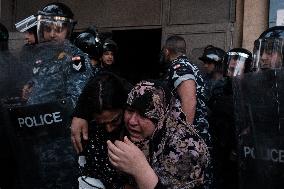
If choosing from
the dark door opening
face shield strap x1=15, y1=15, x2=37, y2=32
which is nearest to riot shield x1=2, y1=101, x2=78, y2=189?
face shield strap x1=15, y1=15, x2=37, y2=32

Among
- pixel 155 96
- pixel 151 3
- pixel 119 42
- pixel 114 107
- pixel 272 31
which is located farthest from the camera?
pixel 119 42

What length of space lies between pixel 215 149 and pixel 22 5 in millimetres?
5963

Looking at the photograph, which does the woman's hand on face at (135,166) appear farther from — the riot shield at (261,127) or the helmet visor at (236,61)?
the helmet visor at (236,61)

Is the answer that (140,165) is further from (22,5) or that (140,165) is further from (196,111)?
(22,5)

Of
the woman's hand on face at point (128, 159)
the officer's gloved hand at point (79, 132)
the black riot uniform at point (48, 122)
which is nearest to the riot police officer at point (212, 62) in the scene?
the black riot uniform at point (48, 122)

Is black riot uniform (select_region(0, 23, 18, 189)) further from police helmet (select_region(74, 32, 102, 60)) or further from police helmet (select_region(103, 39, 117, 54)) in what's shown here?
police helmet (select_region(103, 39, 117, 54))

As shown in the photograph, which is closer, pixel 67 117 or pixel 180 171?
pixel 180 171

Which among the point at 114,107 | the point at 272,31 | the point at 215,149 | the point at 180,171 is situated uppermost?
the point at 272,31

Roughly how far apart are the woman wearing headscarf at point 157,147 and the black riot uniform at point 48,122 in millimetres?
1057

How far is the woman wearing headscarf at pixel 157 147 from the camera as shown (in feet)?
7.11

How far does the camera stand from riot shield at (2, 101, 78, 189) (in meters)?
3.50

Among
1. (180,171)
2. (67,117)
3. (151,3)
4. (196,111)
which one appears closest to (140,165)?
(180,171)

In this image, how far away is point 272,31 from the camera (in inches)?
154

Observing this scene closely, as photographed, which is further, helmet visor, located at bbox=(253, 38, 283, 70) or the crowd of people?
helmet visor, located at bbox=(253, 38, 283, 70)
